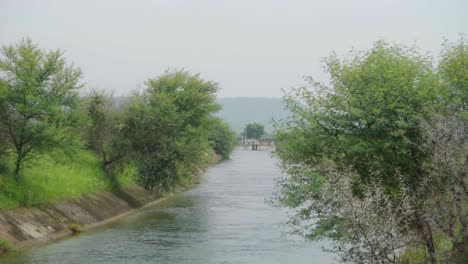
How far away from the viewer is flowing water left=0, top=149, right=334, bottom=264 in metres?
32.6

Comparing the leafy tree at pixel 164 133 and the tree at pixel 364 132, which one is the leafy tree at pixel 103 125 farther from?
the tree at pixel 364 132

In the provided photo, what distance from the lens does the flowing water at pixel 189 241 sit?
1284 inches

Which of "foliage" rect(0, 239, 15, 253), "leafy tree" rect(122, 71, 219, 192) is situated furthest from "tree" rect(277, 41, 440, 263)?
"leafy tree" rect(122, 71, 219, 192)

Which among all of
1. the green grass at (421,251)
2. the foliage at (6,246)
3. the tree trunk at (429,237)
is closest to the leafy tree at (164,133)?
the foliage at (6,246)

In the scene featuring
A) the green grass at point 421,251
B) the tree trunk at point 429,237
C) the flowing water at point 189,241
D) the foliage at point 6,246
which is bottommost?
the flowing water at point 189,241

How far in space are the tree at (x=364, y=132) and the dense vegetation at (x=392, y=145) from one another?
44 millimetres

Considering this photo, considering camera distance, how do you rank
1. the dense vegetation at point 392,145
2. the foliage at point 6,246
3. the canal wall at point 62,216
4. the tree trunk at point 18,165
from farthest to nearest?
Result: 1. the tree trunk at point 18,165
2. the canal wall at point 62,216
3. the foliage at point 6,246
4. the dense vegetation at point 392,145

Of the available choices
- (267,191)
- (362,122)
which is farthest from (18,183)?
(267,191)

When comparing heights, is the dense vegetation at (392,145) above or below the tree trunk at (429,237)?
above

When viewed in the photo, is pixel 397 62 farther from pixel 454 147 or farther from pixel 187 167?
pixel 187 167

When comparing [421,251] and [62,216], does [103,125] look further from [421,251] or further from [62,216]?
[421,251]

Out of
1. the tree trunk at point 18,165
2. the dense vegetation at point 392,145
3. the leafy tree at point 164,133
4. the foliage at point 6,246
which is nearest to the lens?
the dense vegetation at point 392,145

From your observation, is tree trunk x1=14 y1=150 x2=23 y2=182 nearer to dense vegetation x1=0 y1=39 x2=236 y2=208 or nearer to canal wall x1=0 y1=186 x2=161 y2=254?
dense vegetation x1=0 y1=39 x2=236 y2=208

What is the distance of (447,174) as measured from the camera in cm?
1969
